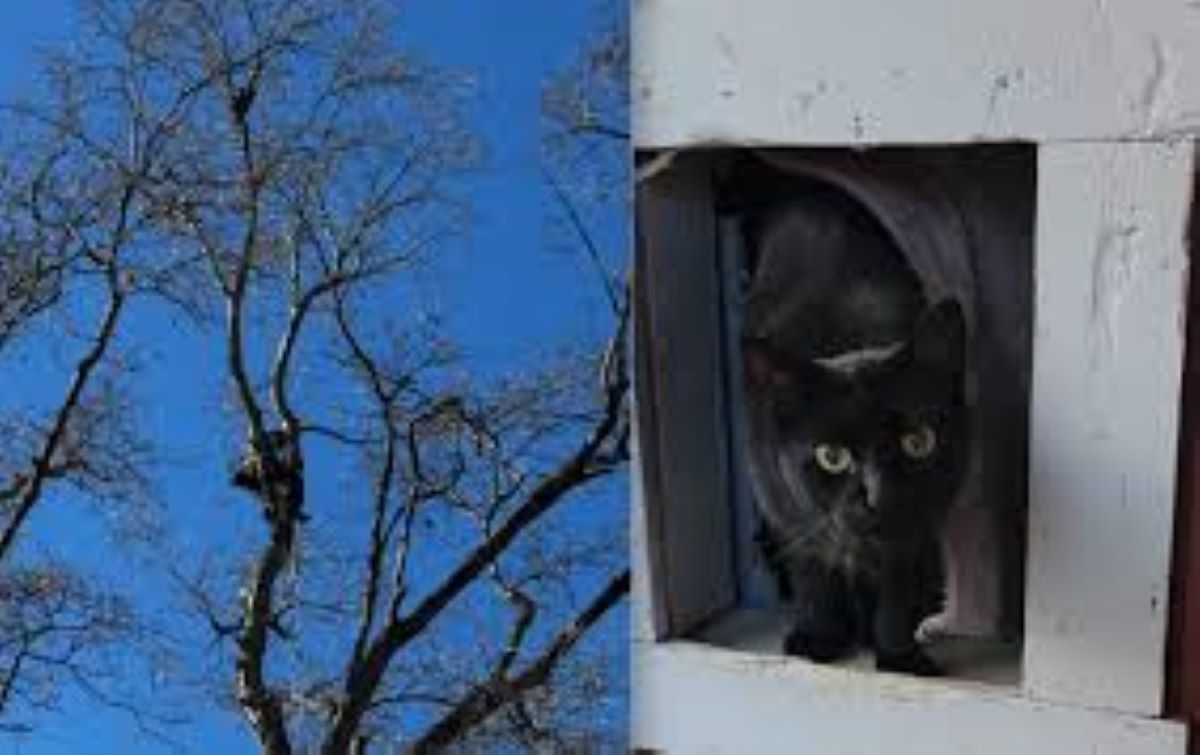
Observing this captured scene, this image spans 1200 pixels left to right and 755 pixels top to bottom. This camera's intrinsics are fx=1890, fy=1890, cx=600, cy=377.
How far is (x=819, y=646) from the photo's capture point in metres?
1.12

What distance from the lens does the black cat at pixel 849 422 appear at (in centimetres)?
106

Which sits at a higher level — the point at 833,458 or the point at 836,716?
the point at 833,458

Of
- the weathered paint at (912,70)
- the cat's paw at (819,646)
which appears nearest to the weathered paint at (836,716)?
the cat's paw at (819,646)

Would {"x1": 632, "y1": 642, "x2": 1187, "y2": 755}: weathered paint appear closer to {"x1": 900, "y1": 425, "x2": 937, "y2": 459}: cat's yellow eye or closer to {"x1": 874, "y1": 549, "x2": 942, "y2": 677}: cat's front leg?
{"x1": 874, "y1": 549, "x2": 942, "y2": 677}: cat's front leg

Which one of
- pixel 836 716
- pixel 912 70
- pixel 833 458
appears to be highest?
pixel 912 70

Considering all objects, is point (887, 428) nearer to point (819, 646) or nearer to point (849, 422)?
point (849, 422)

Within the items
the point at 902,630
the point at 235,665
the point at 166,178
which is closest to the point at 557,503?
the point at 235,665

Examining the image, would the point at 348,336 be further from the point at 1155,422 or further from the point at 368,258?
the point at 1155,422

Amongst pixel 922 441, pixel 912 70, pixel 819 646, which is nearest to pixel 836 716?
pixel 819 646

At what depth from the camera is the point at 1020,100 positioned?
99cm

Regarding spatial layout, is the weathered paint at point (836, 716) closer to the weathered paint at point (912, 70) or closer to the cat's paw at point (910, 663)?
the cat's paw at point (910, 663)

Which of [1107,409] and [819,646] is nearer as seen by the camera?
[1107,409]

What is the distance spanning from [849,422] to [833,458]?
24 mm

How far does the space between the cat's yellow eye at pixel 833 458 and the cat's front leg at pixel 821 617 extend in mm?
85
